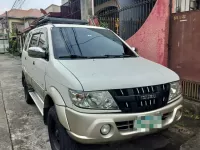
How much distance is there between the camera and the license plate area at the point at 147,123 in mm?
2191

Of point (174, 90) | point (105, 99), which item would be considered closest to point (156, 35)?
point (174, 90)

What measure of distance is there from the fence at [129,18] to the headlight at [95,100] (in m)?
3.87

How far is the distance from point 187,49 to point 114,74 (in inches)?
94.6

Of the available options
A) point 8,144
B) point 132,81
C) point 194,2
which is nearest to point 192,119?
point 132,81

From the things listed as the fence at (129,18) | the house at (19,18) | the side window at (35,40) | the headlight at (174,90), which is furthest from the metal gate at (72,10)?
the house at (19,18)

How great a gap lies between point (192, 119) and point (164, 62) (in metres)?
1.36

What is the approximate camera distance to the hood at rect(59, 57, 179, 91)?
2154 mm

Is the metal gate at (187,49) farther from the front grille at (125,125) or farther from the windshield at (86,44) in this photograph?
the front grille at (125,125)

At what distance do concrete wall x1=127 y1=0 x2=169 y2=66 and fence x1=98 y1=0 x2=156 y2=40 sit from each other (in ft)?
1.93

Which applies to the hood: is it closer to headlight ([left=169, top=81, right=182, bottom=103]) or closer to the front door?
headlight ([left=169, top=81, right=182, bottom=103])

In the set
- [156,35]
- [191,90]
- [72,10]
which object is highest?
[72,10]

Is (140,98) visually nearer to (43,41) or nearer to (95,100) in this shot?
(95,100)

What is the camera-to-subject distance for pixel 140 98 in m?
2.20

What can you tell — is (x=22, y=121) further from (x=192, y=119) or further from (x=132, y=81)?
(x=192, y=119)
